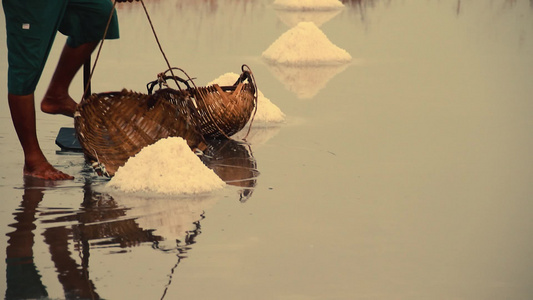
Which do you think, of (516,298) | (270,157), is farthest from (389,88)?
(516,298)

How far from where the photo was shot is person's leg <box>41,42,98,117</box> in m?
5.70

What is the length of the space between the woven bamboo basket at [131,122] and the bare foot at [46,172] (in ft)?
1.09

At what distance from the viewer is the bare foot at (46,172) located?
5203 millimetres

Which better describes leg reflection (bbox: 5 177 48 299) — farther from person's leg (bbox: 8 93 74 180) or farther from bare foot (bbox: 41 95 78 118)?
bare foot (bbox: 41 95 78 118)

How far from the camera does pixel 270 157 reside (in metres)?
5.79

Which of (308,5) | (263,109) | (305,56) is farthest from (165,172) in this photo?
(308,5)

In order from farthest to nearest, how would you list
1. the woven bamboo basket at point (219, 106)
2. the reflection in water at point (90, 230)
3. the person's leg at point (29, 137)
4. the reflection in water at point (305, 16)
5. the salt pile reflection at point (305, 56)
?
1. the reflection in water at point (305, 16)
2. the salt pile reflection at point (305, 56)
3. the woven bamboo basket at point (219, 106)
4. the person's leg at point (29, 137)
5. the reflection in water at point (90, 230)

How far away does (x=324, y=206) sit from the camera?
191 inches

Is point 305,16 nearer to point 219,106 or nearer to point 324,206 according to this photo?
point 219,106

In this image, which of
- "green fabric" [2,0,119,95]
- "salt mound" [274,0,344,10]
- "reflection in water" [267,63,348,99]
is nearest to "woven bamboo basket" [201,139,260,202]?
"green fabric" [2,0,119,95]

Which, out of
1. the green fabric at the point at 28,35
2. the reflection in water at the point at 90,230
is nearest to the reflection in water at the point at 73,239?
the reflection in water at the point at 90,230

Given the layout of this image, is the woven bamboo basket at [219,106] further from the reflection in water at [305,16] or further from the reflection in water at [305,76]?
the reflection in water at [305,16]

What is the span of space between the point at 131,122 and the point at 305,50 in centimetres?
323

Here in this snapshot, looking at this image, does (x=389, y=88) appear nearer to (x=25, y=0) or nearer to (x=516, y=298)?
(x=25, y=0)
